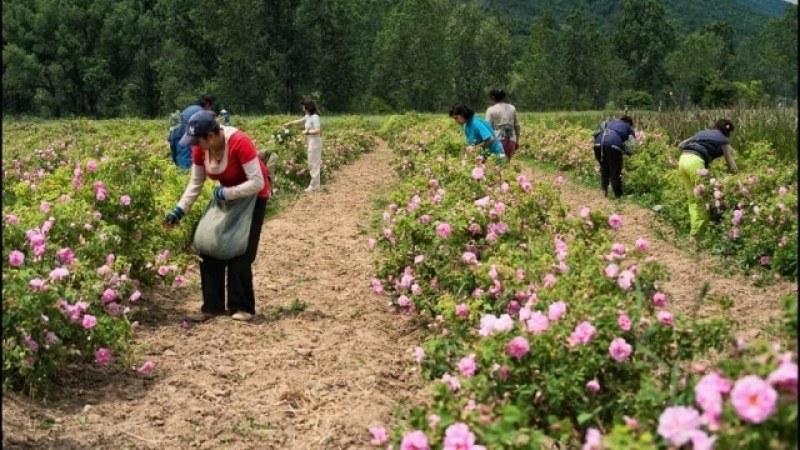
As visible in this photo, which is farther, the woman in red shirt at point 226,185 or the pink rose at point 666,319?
the woman in red shirt at point 226,185

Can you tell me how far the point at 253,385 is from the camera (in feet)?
15.9

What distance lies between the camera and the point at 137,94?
59.7 metres

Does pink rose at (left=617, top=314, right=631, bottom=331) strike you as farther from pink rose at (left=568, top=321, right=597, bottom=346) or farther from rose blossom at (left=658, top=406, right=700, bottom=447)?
rose blossom at (left=658, top=406, right=700, bottom=447)

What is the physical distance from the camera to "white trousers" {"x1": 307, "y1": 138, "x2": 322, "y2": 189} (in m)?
13.3

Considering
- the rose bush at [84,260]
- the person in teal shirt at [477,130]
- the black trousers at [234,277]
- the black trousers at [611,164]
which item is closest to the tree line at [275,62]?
the black trousers at [611,164]

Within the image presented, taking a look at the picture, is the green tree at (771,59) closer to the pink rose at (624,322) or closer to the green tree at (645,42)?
A: the green tree at (645,42)

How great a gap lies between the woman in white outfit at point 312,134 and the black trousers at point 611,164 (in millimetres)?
4259

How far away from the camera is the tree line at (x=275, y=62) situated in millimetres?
56469

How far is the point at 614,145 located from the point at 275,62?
154ft

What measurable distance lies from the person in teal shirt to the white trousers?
188 inches

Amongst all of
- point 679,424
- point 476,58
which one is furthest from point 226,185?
point 476,58

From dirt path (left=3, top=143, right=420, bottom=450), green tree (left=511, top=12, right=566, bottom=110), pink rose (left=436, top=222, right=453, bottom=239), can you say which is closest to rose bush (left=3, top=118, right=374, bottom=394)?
dirt path (left=3, top=143, right=420, bottom=450)

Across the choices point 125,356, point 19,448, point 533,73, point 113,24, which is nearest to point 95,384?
point 125,356

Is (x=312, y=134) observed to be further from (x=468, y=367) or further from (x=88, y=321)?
(x=468, y=367)
